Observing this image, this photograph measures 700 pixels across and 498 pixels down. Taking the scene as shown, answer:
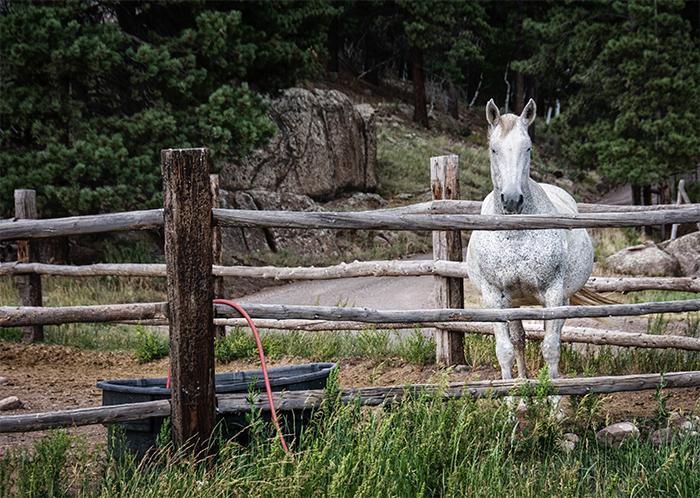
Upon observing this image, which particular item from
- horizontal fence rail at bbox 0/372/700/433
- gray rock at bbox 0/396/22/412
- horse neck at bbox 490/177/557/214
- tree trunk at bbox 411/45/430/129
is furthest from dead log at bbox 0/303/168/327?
tree trunk at bbox 411/45/430/129

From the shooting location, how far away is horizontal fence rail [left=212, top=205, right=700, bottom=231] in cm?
330

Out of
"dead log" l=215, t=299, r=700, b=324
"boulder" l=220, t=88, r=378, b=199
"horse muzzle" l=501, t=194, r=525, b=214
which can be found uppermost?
"boulder" l=220, t=88, r=378, b=199

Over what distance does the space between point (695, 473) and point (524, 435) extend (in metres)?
0.83

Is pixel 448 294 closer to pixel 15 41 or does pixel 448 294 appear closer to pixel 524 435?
pixel 524 435

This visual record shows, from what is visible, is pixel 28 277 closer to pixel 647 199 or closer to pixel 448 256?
pixel 448 256

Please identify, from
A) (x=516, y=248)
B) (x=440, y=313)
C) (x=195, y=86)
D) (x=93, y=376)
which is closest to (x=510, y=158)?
(x=516, y=248)

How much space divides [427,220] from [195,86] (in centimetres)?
942

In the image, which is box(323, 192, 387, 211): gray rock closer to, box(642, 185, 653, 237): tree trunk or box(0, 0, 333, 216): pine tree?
box(0, 0, 333, 216): pine tree

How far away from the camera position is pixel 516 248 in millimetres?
4227

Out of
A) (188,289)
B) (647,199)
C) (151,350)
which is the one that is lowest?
(151,350)

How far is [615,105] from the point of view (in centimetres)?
1755

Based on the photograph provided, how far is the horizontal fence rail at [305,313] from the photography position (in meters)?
3.27

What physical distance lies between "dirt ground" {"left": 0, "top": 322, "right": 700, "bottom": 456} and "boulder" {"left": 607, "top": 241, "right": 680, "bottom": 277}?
754 cm

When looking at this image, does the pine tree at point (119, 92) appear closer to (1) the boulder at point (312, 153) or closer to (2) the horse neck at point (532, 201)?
(1) the boulder at point (312, 153)
